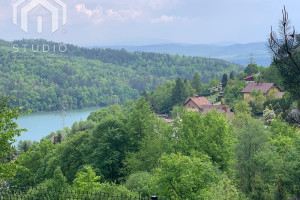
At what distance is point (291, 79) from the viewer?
10.6 meters

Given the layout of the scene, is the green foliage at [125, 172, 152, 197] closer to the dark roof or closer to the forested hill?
the dark roof

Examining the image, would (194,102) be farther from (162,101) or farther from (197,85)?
(197,85)

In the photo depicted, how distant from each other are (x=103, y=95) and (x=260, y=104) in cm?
10402

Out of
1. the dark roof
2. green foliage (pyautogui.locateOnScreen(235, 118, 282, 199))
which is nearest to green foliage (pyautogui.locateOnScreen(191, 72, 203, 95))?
the dark roof

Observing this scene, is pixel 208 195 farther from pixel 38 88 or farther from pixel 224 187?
pixel 38 88

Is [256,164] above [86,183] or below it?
below

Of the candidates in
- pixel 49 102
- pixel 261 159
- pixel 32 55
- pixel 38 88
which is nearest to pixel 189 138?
pixel 261 159

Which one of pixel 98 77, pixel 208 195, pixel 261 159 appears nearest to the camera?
pixel 208 195

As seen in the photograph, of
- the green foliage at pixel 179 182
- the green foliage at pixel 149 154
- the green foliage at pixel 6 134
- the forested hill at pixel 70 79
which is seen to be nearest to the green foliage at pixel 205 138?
the green foliage at pixel 149 154

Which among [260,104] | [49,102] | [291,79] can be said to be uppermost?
[291,79]

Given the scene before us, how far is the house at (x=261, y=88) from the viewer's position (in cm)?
5638

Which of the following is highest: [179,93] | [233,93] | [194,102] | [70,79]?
[233,93]

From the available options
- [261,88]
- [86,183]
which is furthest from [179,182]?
[261,88]

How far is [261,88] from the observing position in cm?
5747
